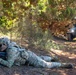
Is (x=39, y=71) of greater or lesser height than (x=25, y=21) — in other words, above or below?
below

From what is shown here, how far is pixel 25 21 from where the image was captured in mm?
10398

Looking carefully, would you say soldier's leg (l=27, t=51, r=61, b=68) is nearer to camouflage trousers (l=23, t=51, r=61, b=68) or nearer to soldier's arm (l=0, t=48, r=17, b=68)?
camouflage trousers (l=23, t=51, r=61, b=68)

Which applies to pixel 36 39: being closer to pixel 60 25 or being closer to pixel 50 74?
pixel 50 74

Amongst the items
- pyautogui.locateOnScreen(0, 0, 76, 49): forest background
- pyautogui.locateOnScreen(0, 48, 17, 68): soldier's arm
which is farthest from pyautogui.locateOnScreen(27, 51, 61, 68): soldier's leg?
pyautogui.locateOnScreen(0, 0, 76, 49): forest background

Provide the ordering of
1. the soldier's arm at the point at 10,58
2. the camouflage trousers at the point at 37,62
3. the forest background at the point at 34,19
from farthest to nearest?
the forest background at the point at 34,19, the camouflage trousers at the point at 37,62, the soldier's arm at the point at 10,58

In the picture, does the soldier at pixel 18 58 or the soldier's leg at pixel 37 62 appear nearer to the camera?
the soldier at pixel 18 58

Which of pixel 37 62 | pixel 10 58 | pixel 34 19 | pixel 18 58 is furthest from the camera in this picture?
pixel 34 19

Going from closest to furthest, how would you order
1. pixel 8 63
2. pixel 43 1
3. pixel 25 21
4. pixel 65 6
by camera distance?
pixel 8 63, pixel 25 21, pixel 43 1, pixel 65 6

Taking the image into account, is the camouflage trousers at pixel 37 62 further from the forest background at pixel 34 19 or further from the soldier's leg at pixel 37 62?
the forest background at pixel 34 19

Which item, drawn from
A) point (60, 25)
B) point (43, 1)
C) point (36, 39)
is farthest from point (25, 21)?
point (60, 25)

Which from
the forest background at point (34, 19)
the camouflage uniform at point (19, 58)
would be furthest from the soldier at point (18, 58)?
the forest background at point (34, 19)

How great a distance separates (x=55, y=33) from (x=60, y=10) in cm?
179

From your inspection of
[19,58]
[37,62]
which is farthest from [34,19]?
[19,58]

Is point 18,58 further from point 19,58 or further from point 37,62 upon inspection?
point 37,62
